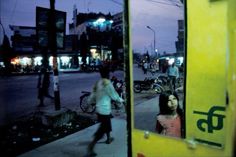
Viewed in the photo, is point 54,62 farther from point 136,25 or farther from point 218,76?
point 218,76

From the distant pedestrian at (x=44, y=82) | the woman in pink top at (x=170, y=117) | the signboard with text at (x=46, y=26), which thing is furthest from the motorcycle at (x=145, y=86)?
the distant pedestrian at (x=44, y=82)

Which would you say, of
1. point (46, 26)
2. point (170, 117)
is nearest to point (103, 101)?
point (170, 117)

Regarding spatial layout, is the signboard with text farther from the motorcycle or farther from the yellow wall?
the yellow wall

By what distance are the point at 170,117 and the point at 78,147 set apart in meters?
5.32

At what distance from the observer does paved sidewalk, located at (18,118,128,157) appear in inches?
293

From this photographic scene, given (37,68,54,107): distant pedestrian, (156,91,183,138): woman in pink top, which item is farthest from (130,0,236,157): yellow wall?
(37,68,54,107): distant pedestrian

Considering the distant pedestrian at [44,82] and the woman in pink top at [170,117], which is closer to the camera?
the woman in pink top at [170,117]

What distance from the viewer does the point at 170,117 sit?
2967 millimetres

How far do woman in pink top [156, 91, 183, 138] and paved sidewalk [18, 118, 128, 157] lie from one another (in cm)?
430

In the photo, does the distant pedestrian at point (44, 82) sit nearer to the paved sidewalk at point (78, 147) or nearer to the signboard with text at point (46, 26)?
the signboard with text at point (46, 26)

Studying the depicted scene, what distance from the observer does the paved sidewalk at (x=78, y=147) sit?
7.45 m

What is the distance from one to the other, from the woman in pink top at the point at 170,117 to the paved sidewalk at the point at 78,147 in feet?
14.1

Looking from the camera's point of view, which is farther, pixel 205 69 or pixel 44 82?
pixel 44 82

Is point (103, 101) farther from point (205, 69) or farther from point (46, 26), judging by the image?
point (205, 69)
